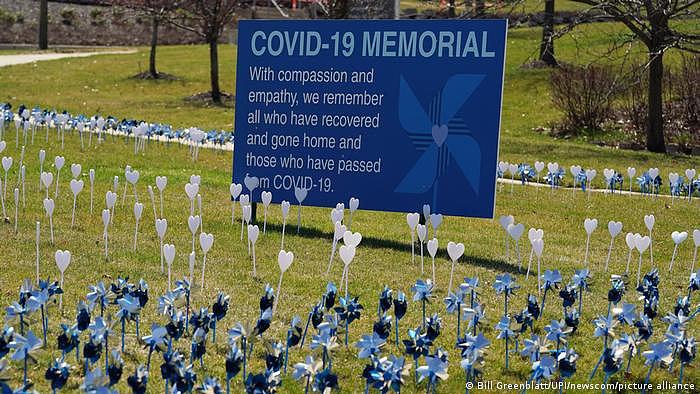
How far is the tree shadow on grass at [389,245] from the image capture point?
801 centimetres

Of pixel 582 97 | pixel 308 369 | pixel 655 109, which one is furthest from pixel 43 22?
pixel 308 369

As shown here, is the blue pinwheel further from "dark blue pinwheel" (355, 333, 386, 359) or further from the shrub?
the shrub

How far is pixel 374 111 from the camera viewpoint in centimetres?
902

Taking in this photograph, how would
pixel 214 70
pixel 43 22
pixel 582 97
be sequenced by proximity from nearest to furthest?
1. pixel 582 97
2. pixel 214 70
3. pixel 43 22

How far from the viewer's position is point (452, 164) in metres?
8.67

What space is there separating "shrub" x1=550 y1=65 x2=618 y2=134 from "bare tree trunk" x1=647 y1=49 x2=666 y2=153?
1.52 metres

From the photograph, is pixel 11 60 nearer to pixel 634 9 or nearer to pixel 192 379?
pixel 634 9

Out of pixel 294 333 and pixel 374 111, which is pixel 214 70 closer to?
pixel 374 111

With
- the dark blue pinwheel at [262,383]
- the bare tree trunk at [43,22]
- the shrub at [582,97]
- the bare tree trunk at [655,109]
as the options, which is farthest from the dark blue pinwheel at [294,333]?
the bare tree trunk at [43,22]

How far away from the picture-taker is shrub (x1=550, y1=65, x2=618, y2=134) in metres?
20.3

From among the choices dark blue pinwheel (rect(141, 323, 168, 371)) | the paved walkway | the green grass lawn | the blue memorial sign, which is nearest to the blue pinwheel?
the blue memorial sign

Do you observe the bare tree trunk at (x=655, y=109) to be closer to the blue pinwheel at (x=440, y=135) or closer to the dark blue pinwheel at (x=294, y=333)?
the blue pinwheel at (x=440, y=135)

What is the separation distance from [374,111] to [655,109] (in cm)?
1108

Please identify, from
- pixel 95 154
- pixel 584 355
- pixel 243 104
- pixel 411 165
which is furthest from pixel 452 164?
pixel 95 154
